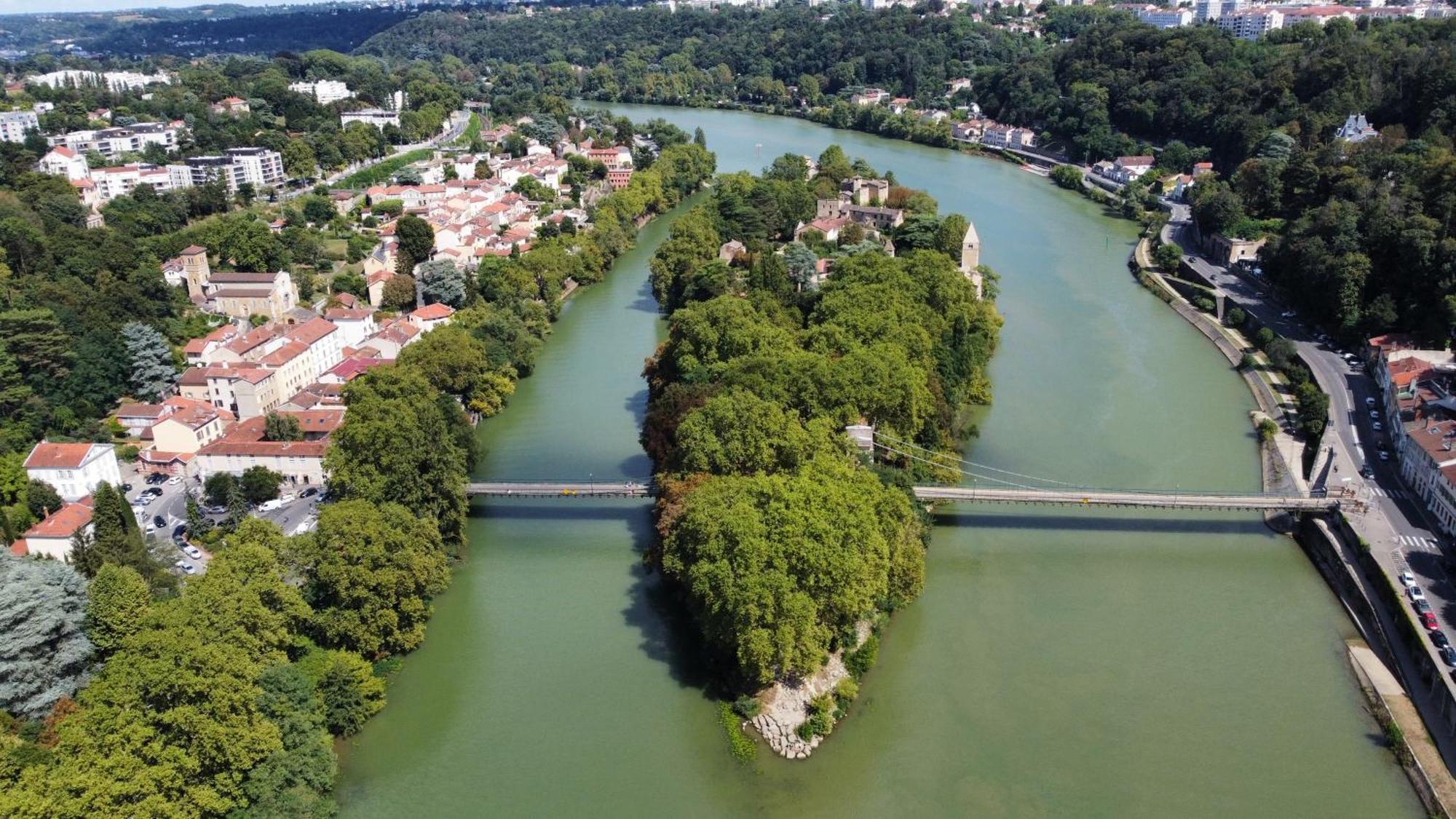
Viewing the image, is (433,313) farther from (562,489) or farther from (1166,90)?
(1166,90)

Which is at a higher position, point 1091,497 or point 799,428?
point 799,428

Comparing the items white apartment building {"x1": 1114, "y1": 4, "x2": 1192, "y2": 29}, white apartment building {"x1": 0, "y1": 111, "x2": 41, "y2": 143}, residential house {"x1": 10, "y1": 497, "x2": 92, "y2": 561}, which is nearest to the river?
residential house {"x1": 10, "y1": 497, "x2": 92, "y2": 561}

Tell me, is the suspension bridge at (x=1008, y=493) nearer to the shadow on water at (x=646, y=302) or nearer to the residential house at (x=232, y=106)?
the shadow on water at (x=646, y=302)

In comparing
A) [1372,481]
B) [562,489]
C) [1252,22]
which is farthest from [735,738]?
[1252,22]

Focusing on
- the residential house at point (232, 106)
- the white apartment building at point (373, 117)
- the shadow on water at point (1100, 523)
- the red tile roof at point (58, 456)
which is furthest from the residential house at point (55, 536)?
the white apartment building at point (373, 117)

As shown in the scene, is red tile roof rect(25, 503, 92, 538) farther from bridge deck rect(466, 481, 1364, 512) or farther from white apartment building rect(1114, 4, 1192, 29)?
white apartment building rect(1114, 4, 1192, 29)

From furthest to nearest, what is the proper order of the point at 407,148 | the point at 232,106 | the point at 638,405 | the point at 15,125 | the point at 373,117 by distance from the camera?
the point at 373,117, the point at 232,106, the point at 407,148, the point at 15,125, the point at 638,405

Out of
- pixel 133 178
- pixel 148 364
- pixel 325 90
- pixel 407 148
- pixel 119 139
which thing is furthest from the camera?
pixel 325 90
